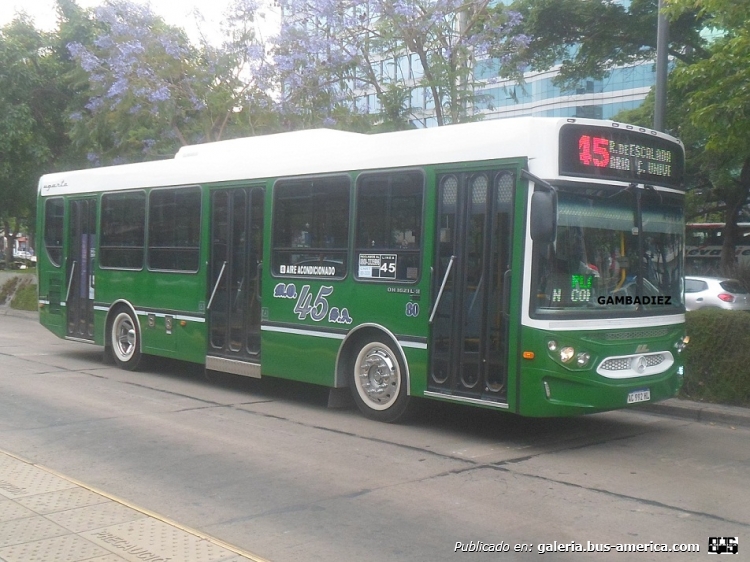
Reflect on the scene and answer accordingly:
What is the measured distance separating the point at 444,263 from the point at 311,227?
7.24ft

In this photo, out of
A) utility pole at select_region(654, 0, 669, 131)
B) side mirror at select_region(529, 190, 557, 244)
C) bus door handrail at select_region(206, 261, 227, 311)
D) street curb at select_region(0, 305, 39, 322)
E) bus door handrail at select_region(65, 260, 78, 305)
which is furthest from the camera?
street curb at select_region(0, 305, 39, 322)

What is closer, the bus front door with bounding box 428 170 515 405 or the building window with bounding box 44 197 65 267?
the bus front door with bounding box 428 170 515 405

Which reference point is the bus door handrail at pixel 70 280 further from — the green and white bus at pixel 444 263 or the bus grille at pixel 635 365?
the bus grille at pixel 635 365

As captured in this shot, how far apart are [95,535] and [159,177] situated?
8.24 m

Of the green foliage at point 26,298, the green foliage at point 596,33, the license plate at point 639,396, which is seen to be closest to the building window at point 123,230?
the license plate at point 639,396

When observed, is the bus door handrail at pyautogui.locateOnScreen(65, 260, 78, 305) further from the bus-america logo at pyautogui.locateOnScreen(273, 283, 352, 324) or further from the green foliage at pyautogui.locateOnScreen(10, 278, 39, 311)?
the green foliage at pyautogui.locateOnScreen(10, 278, 39, 311)

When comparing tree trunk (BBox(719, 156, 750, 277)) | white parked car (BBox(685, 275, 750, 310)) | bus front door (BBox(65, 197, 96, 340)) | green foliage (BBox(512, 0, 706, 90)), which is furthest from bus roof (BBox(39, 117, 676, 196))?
tree trunk (BBox(719, 156, 750, 277))

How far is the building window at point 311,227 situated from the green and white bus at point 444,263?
2 centimetres

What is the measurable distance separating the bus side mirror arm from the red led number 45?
626mm

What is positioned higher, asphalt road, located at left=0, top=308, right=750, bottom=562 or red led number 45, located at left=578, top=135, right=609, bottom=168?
red led number 45, located at left=578, top=135, right=609, bottom=168

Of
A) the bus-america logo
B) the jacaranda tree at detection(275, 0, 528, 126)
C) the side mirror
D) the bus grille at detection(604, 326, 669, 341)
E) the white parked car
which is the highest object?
the jacaranda tree at detection(275, 0, 528, 126)

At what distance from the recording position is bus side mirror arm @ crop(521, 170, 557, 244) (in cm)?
781

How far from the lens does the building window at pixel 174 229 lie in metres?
12.3

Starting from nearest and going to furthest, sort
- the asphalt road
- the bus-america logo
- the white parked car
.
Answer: the asphalt road < the bus-america logo < the white parked car
